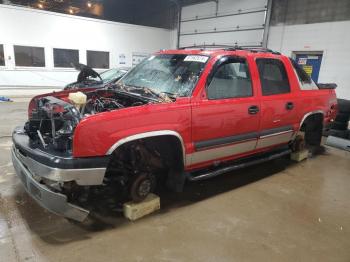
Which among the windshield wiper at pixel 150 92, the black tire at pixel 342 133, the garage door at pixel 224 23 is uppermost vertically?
the garage door at pixel 224 23

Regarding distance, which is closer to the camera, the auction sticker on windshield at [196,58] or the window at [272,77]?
the auction sticker on windshield at [196,58]

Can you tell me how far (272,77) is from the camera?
369 centimetres

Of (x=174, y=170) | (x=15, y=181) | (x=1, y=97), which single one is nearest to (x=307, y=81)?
(x=174, y=170)

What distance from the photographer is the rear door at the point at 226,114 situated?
2893mm

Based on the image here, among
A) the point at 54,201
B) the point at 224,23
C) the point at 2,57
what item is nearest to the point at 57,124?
the point at 54,201

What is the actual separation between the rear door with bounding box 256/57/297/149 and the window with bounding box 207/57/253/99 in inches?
9.1

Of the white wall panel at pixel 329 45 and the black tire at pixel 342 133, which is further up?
the white wall panel at pixel 329 45

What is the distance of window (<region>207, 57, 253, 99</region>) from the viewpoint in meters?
3.04

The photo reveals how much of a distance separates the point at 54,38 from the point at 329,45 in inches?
385

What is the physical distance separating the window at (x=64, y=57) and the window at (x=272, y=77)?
31.7 feet

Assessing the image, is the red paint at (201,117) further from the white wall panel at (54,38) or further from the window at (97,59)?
the window at (97,59)

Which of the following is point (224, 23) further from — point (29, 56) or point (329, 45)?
point (29, 56)

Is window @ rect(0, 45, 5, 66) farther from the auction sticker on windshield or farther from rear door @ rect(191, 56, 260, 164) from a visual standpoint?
rear door @ rect(191, 56, 260, 164)

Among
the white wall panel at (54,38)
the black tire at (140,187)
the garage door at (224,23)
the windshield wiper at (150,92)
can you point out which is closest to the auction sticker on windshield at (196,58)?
the windshield wiper at (150,92)
